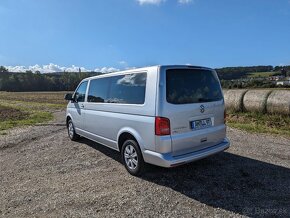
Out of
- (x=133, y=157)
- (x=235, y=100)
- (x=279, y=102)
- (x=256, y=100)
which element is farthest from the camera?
(x=235, y=100)

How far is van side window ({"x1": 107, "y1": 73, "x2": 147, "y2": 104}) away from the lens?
15.0 ft

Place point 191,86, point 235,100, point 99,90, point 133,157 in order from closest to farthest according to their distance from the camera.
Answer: point 191,86, point 133,157, point 99,90, point 235,100

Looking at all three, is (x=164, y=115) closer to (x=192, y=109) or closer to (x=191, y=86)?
(x=192, y=109)

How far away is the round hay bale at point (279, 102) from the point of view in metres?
10.1

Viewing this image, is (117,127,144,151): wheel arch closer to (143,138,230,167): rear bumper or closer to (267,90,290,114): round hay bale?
(143,138,230,167): rear bumper

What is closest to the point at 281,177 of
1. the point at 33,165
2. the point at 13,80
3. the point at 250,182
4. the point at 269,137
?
the point at 250,182

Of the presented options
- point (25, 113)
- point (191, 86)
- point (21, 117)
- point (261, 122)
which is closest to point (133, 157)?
point (191, 86)

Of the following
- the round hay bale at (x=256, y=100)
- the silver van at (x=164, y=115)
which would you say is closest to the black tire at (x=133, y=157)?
the silver van at (x=164, y=115)

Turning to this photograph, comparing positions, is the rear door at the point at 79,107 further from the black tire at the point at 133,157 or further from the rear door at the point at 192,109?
the rear door at the point at 192,109

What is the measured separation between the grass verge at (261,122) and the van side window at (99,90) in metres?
5.66

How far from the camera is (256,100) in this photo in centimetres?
1146

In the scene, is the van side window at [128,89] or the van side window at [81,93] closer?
the van side window at [128,89]

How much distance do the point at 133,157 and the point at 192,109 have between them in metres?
1.46

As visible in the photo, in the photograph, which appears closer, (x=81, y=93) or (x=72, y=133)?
(x=81, y=93)
